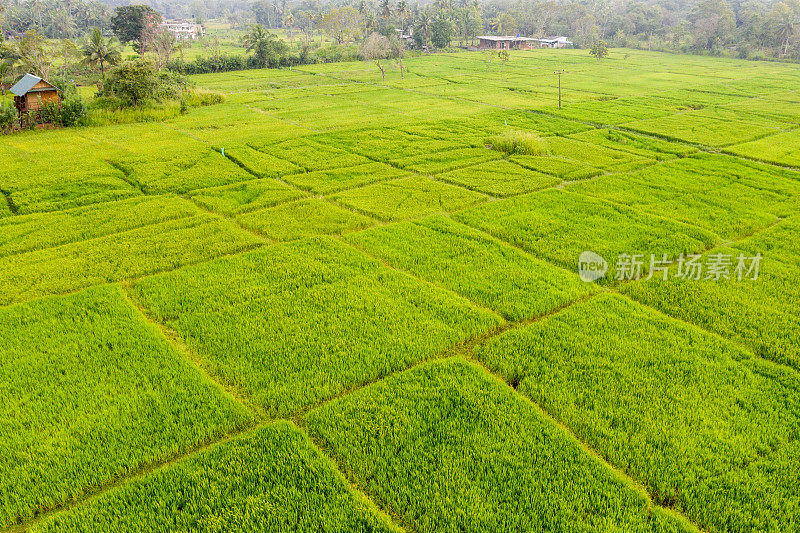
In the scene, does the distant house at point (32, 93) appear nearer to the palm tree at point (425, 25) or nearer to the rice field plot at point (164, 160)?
the rice field plot at point (164, 160)

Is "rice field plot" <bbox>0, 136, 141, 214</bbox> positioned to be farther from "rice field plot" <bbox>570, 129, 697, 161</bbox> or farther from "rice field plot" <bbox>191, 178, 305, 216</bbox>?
"rice field plot" <bbox>570, 129, 697, 161</bbox>

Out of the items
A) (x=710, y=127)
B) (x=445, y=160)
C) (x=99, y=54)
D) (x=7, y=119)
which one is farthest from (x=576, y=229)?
(x=99, y=54)

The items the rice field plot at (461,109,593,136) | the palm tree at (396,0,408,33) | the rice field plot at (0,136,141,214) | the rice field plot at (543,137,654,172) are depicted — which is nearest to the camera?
the rice field plot at (0,136,141,214)

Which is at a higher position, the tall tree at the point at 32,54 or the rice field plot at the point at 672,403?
the tall tree at the point at 32,54

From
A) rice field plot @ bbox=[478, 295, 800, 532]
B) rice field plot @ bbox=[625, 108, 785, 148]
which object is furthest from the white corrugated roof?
rice field plot @ bbox=[625, 108, 785, 148]

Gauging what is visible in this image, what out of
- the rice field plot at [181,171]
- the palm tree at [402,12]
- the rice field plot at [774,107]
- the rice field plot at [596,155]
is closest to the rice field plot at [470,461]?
the rice field plot at [181,171]

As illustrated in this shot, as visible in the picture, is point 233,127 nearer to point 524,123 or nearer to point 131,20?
point 524,123
